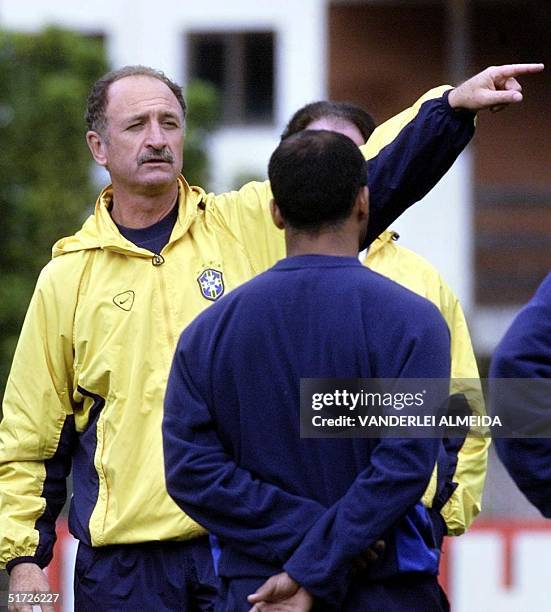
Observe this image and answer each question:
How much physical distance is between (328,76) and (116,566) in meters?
12.8

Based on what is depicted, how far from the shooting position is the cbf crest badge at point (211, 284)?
13.7 feet

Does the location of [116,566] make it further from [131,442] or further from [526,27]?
[526,27]

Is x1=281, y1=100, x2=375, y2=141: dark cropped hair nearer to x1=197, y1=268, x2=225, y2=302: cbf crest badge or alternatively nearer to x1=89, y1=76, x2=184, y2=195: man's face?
x1=89, y1=76, x2=184, y2=195: man's face

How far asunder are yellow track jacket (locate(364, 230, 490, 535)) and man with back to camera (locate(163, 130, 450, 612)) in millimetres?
1421

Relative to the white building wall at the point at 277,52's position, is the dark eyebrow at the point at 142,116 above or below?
below

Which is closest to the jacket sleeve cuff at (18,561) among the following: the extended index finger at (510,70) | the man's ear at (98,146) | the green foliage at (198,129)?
the man's ear at (98,146)

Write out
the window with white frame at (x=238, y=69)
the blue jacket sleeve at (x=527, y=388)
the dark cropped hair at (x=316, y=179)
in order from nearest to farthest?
the dark cropped hair at (x=316, y=179)
the blue jacket sleeve at (x=527, y=388)
the window with white frame at (x=238, y=69)

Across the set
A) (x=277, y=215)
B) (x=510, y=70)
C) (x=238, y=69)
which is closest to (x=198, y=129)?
(x=238, y=69)

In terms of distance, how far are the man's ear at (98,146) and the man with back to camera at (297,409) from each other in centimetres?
115

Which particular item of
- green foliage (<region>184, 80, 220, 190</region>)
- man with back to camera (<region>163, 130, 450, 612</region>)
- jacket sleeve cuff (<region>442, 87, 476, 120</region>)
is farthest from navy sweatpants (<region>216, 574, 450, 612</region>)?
green foliage (<region>184, 80, 220, 190</region>)

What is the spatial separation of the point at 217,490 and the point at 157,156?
1.29 m

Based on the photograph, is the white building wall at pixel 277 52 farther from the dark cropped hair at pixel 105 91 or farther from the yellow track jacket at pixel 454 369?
the dark cropped hair at pixel 105 91

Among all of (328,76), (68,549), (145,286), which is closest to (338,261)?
(145,286)

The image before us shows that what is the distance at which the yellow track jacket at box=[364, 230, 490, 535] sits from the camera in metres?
4.81
